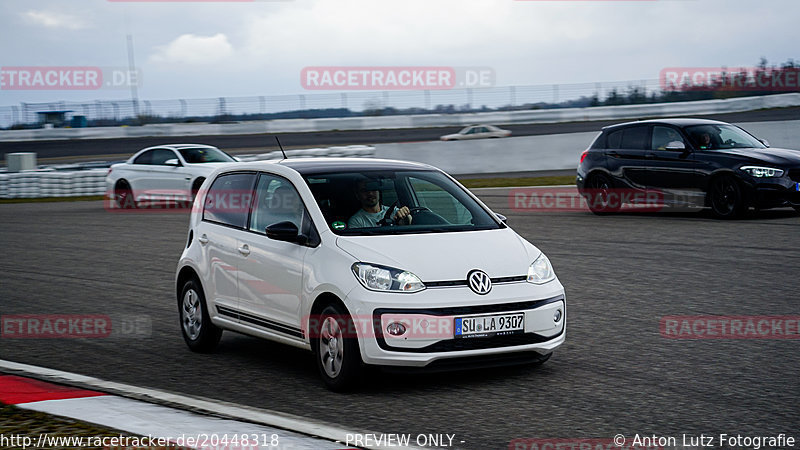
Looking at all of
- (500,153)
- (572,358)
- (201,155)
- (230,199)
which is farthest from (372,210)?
(500,153)

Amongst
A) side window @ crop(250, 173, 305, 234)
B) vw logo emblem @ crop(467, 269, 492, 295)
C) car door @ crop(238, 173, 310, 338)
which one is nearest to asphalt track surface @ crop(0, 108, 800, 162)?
side window @ crop(250, 173, 305, 234)

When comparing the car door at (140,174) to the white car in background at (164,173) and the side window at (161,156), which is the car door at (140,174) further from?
the side window at (161,156)

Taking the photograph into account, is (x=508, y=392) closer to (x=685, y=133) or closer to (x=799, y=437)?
(x=799, y=437)

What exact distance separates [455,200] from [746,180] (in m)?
8.78

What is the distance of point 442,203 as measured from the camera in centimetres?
627

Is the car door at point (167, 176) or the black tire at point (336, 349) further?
the car door at point (167, 176)

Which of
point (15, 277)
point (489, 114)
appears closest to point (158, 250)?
point (15, 277)

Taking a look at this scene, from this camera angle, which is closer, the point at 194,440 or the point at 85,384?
the point at 194,440

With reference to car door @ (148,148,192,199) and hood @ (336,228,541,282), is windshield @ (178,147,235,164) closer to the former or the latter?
car door @ (148,148,192,199)

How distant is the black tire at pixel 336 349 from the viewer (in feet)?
18.6

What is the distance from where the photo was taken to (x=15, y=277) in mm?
11609

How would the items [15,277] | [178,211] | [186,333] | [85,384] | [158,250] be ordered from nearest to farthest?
1. [85,384]
2. [186,333]
3. [15,277]
4. [158,250]
5. [178,211]

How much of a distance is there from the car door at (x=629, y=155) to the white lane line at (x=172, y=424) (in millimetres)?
11810

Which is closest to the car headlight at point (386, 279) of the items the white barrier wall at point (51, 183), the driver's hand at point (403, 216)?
the driver's hand at point (403, 216)
